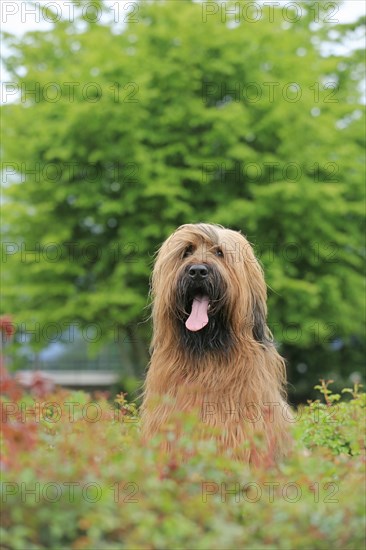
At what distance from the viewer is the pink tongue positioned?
18.0 ft

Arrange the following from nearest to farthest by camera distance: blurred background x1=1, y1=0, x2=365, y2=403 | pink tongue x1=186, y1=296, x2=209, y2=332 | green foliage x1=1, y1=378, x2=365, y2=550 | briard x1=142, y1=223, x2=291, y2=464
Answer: green foliage x1=1, y1=378, x2=365, y2=550 → briard x1=142, y1=223, x2=291, y2=464 → pink tongue x1=186, y1=296, x2=209, y2=332 → blurred background x1=1, y1=0, x2=365, y2=403

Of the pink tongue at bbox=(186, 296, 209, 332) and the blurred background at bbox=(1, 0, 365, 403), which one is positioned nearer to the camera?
the pink tongue at bbox=(186, 296, 209, 332)

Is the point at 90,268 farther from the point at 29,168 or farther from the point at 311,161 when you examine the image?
the point at 311,161

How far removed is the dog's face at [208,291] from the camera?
5.55 metres

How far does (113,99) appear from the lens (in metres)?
19.2

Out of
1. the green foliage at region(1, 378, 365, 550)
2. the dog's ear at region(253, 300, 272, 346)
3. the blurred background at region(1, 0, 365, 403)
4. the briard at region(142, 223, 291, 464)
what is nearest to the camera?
the green foliage at region(1, 378, 365, 550)

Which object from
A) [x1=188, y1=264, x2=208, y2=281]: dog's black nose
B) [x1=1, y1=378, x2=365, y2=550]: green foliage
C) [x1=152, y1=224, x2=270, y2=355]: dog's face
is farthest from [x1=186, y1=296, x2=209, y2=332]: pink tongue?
[x1=1, y1=378, x2=365, y2=550]: green foliage

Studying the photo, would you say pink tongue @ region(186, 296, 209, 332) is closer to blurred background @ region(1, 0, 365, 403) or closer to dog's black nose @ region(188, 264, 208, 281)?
dog's black nose @ region(188, 264, 208, 281)

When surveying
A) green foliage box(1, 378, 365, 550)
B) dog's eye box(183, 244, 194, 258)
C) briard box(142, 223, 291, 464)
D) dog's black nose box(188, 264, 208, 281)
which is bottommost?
green foliage box(1, 378, 365, 550)

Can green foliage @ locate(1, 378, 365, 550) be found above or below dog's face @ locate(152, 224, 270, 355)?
below

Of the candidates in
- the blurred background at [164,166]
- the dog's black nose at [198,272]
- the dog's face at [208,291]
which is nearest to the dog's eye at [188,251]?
the dog's face at [208,291]

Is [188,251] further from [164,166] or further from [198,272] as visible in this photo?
[164,166]

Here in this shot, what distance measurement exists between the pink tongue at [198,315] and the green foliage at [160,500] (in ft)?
4.58

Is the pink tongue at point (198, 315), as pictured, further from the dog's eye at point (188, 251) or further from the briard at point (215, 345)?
the dog's eye at point (188, 251)
